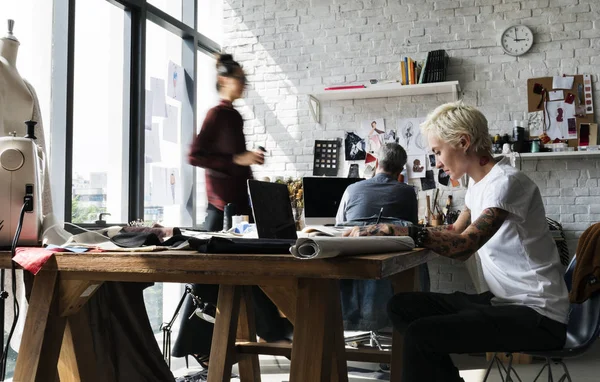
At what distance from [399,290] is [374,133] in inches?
136

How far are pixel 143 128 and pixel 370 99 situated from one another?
2.12m

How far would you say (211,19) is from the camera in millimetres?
6070

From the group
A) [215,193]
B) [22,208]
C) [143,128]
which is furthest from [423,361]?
[143,128]

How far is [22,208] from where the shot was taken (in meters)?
1.66

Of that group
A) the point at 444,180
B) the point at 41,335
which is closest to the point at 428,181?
the point at 444,180

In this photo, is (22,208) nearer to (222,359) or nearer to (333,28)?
(222,359)

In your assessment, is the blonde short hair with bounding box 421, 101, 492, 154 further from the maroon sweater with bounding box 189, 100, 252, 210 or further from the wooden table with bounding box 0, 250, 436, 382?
the maroon sweater with bounding box 189, 100, 252, 210

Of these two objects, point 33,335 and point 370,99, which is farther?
point 370,99

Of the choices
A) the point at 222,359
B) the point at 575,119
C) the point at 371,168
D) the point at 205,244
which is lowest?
the point at 222,359

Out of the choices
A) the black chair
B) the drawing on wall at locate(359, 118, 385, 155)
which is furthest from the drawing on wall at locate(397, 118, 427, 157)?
the black chair

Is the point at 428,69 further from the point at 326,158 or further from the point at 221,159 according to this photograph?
the point at 221,159

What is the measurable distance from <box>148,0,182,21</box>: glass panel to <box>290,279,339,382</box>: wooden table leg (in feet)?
13.5

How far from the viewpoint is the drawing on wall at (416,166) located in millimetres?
5500

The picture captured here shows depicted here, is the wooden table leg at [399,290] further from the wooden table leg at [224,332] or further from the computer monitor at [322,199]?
the computer monitor at [322,199]
